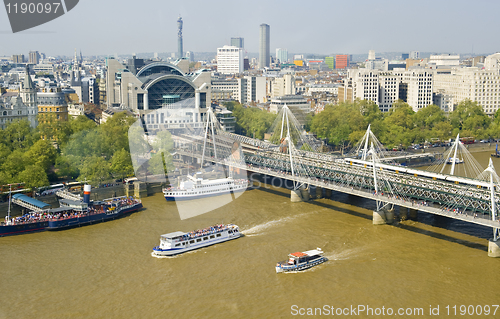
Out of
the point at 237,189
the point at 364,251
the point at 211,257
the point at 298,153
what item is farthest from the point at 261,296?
the point at 298,153

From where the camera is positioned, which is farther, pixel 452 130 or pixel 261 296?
pixel 452 130

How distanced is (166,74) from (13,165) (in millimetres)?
26240

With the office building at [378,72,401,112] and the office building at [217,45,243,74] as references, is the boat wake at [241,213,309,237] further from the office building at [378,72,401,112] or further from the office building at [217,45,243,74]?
the office building at [217,45,243,74]

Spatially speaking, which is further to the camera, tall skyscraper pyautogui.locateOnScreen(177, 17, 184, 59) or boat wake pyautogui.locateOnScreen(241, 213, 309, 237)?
tall skyscraper pyautogui.locateOnScreen(177, 17, 184, 59)

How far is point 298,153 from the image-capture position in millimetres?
34938

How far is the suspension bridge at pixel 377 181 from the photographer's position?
22.4 meters

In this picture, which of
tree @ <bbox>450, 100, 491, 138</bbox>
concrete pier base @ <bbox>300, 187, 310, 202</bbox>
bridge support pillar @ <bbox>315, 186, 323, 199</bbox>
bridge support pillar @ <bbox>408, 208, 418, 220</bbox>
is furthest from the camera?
tree @ <bbox>450, 100, 491, 138</bbox>

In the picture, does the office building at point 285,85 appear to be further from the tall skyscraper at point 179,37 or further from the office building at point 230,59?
the tall skyscraper at point 179,37

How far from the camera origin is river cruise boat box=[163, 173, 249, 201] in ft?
100

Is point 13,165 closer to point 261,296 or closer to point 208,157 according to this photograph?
point 208,157

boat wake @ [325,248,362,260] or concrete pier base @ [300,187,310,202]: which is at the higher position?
concrete pier base @ [300,187,310,202]

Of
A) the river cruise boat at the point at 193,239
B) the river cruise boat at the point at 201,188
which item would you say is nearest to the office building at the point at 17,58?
the river cruise boat at the point at 201,188

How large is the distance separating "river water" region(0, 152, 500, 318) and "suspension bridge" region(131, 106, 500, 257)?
127cm

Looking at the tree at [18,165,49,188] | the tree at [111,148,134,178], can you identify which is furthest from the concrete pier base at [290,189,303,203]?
the tree at [18,165,49,188]
